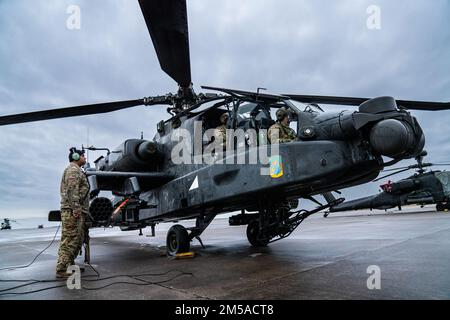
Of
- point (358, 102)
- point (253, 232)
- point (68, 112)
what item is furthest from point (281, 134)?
point (68, 112)

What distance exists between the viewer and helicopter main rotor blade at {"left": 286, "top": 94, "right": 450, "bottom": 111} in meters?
5.18

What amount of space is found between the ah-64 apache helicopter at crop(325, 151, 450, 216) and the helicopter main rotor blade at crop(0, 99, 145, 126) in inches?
638

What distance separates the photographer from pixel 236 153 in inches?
213

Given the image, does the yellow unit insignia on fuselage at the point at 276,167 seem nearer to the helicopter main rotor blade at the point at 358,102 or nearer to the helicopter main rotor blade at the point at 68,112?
the helicopter main rotor blade at the point at 358,102

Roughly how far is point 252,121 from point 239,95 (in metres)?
0.58

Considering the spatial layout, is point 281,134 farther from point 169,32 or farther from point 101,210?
point 101,210

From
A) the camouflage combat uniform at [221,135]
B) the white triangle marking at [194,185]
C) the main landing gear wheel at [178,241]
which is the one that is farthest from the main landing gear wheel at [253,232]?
the camouflage combat uniform at [221,135]

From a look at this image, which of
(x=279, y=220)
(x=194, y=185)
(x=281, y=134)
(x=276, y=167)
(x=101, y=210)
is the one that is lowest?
(x=279, y=220)

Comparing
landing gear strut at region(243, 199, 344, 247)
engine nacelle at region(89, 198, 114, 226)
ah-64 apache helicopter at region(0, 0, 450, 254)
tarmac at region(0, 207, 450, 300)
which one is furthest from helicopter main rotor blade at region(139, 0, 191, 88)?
landing gear strut at region(243, 199, 344, 247)

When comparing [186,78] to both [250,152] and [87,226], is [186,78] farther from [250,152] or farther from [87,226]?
[87,226]

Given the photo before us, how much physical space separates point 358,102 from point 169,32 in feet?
12.0
